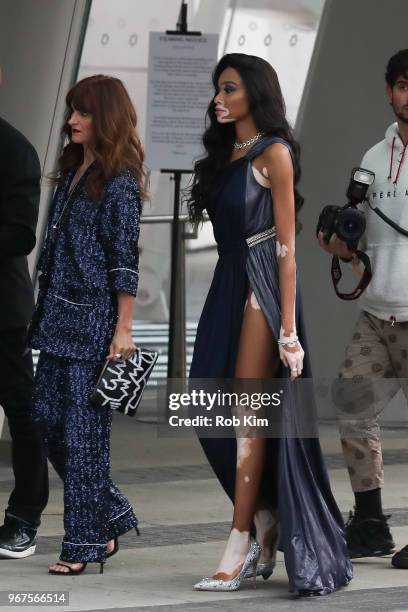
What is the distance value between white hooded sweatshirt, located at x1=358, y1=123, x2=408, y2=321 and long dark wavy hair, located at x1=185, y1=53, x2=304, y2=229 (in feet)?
1.46

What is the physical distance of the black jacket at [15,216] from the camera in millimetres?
5871

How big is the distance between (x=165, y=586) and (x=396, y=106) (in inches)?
77.2

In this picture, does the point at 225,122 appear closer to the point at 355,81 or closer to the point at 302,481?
the point at 302,481

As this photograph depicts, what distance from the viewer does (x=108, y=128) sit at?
553cm

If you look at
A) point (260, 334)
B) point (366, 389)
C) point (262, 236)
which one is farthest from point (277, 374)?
point (366, 389)

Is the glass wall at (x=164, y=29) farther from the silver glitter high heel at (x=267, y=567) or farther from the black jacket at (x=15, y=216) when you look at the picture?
the silver glitter high heel at (x=267, y=567)

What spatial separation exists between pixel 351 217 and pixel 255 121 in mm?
607

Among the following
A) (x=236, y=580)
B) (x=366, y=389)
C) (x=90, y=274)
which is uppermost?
(x=90, y=274)

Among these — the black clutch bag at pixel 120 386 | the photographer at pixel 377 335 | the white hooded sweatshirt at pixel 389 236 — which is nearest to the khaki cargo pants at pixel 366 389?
the photographer at pixel 377 335

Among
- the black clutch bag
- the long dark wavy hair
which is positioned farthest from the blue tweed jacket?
the long dark wavy hair

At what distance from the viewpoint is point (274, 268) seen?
17.5ft

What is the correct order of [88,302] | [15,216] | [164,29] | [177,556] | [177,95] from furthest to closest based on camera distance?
[164,29] < [177,95] < [177,556] < [15,216] < [88,302]

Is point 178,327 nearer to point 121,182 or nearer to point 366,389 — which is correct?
point 366,389

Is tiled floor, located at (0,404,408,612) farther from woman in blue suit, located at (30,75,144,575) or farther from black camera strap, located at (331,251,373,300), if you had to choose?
black camera strap, located at (331,251,373,300)
